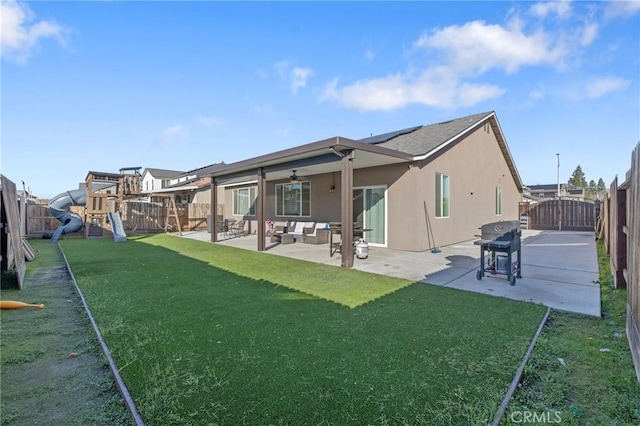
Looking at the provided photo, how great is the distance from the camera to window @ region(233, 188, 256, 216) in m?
17.0

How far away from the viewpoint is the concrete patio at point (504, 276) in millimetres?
4961

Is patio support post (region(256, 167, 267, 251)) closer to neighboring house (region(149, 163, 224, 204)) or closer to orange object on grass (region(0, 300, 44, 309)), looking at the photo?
orange object on grass (region(0, 300, 44, 309))

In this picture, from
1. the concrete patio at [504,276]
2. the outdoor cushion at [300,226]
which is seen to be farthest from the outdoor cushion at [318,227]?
the concrete patio at [504,276]

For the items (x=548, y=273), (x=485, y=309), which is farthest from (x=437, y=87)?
(x=485, y=309)

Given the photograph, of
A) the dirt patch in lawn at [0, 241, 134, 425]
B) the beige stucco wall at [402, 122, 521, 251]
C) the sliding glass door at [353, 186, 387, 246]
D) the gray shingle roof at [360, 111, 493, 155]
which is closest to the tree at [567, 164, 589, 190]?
the beige stucco wall at [402, 122, 521, 251]

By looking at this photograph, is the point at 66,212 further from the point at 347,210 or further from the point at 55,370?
the point at 55,370

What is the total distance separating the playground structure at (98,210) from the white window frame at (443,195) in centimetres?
1293

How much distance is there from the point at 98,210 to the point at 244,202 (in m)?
6.95

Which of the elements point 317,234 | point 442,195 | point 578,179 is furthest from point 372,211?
point 578,179

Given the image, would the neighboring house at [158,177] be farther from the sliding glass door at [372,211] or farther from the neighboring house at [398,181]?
the sliding glass door at [372,211]

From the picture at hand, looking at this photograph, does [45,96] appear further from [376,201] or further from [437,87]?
[437,87]

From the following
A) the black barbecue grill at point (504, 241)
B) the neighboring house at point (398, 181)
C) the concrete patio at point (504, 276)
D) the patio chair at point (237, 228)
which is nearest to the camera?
the concrete patio at point (504, 276)

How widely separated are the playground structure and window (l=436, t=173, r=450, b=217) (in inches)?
509

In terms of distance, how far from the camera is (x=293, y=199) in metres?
14.7
